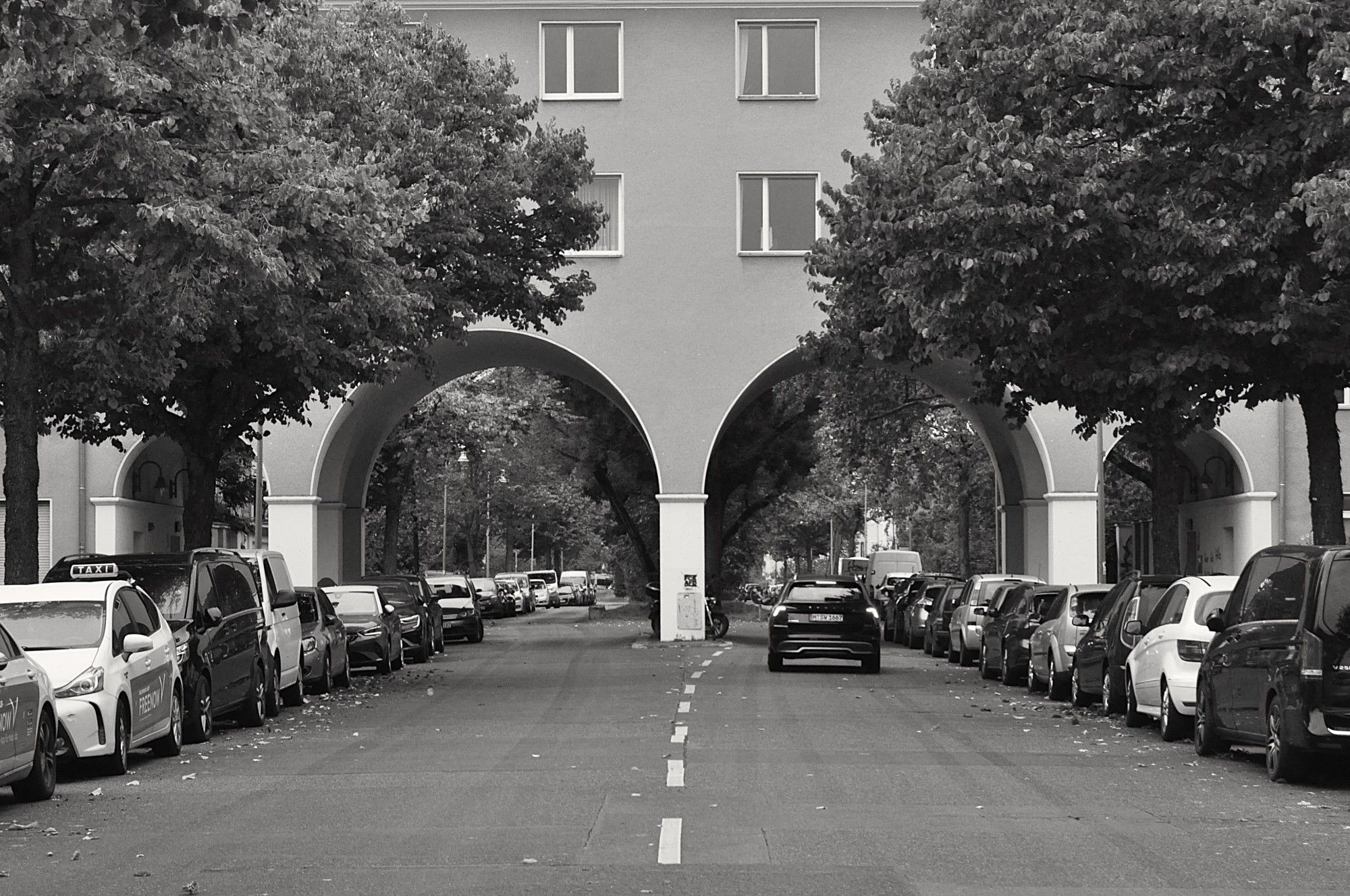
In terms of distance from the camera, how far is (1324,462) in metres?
22.4

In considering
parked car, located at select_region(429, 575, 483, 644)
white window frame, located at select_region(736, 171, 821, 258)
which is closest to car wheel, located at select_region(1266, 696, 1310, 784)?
white window frame, located at select_region(736, 171, 821, 258)

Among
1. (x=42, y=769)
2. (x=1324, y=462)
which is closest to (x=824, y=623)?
(x=1324, y=462)

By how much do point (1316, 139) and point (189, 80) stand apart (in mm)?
11283

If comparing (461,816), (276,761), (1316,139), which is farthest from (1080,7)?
(461,816)

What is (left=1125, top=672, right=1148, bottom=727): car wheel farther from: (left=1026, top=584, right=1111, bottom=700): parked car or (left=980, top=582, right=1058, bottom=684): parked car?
(left=980, top=582, right=1058, bottom=684): parked car

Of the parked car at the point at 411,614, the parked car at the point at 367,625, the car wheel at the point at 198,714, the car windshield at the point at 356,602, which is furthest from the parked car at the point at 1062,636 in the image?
the parked car at the point at 411,614

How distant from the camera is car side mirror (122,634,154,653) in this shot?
15.4 meters

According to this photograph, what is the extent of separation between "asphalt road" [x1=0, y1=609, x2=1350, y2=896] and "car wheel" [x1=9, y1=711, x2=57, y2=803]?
13cm

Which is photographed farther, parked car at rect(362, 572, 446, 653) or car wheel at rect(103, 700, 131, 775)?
parked car at rect(362, 572, 446, 653)

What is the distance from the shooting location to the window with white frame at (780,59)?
135 feet

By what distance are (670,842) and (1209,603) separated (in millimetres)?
8939

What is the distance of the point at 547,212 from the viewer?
29047 millimetres

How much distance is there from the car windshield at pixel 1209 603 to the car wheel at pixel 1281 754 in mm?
3555

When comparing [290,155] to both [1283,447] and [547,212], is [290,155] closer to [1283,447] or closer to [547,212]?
[547,212]
